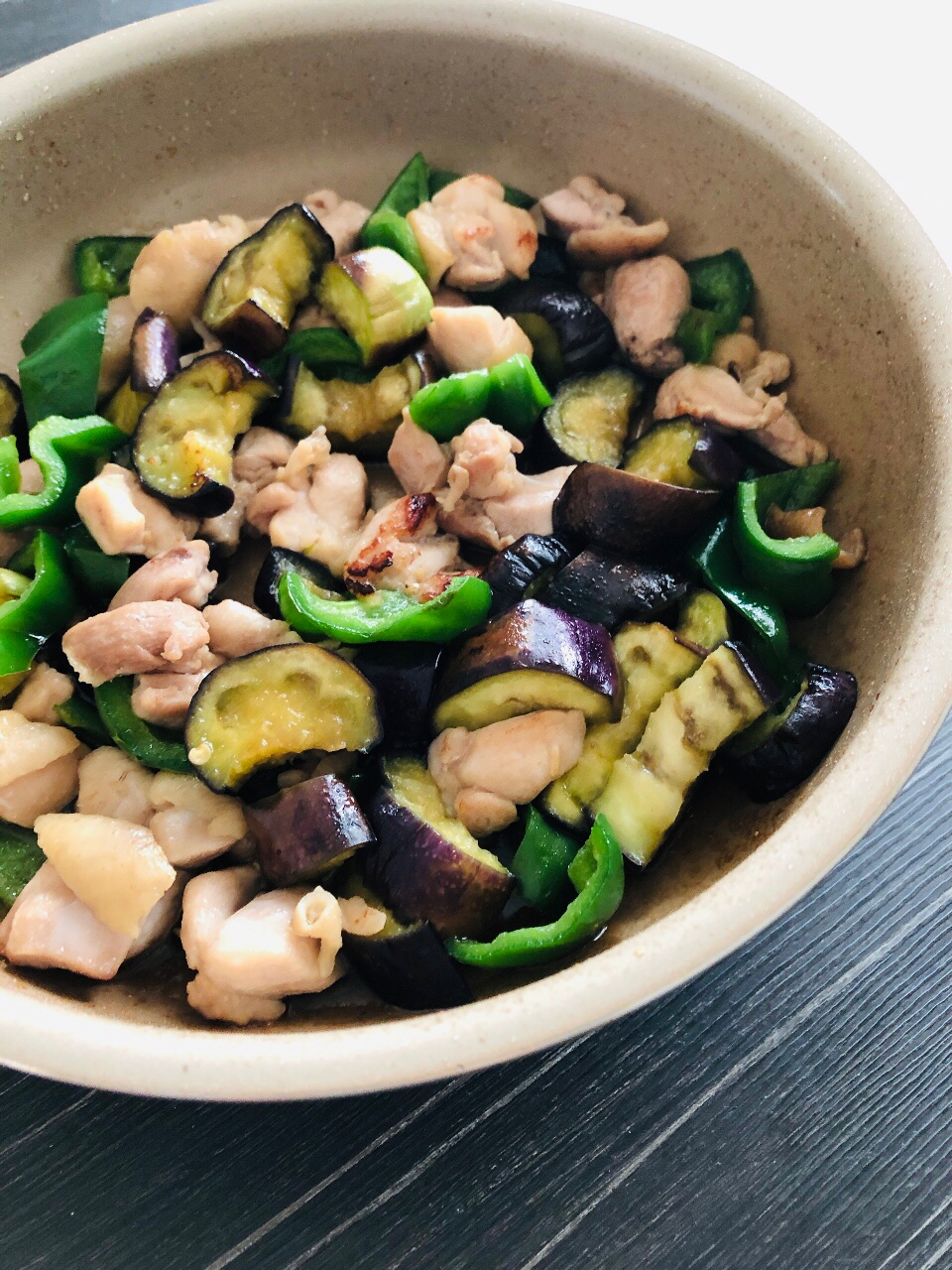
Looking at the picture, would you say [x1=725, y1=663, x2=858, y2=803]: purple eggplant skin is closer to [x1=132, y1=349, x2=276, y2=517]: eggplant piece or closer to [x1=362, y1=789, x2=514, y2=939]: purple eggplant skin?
[x1=362, y1=789, x2=514, y2=939]: purple eggplant skin

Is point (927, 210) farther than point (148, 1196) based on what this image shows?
Yes

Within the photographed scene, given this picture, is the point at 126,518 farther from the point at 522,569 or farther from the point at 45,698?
the point at 522,569

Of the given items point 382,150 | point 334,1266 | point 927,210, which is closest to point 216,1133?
point 334,1266

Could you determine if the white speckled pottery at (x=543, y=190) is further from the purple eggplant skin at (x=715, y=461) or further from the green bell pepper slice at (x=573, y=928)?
the purple eggplant skin at (x=715, y=461)

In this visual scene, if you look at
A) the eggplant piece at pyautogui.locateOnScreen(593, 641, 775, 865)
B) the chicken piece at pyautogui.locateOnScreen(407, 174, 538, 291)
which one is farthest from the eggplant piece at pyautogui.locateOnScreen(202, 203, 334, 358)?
the eggplant piece at pyautogui.locateOnScreen(593, 641, 775, 865)

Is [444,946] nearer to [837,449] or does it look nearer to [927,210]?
[837,449]

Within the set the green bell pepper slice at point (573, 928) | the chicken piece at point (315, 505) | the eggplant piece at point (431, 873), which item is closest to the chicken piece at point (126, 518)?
the chicken piece at point (315, 505)
